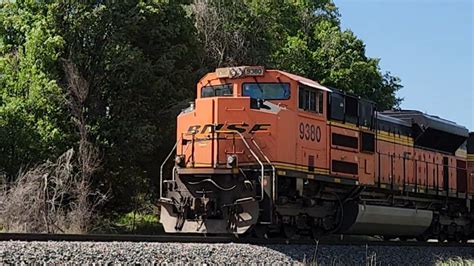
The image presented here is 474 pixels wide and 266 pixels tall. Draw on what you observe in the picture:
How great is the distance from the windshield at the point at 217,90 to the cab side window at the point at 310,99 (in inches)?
56.8

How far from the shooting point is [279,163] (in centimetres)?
1414

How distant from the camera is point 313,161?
49.6ft

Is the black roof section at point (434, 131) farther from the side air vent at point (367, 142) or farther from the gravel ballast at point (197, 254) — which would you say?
the gravel ballast at point (197, 254)

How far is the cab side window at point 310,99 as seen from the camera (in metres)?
14.8

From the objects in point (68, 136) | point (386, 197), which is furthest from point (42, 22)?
point (386, 197)

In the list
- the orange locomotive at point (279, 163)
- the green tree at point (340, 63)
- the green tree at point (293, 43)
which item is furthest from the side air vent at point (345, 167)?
the green tree at point (340, 63)

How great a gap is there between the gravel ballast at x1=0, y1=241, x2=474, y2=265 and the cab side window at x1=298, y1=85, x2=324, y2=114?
9.25 feet

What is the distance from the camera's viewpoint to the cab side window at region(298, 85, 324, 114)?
14.8m

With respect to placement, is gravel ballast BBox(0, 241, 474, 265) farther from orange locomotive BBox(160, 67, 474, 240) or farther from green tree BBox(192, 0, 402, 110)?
green tree BBox(192, 0, 402, 110)

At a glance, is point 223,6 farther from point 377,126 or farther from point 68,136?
point 377,126

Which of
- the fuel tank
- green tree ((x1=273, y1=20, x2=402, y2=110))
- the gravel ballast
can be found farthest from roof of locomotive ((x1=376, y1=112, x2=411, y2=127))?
green tree ((x1=273, y1=20, x2=402, y2=110))

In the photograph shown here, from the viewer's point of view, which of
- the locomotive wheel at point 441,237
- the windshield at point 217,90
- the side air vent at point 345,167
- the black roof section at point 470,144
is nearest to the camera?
the windshield at point 217,90

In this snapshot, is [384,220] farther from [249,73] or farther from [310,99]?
[249,73]

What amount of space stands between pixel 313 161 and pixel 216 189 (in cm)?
→ 224
